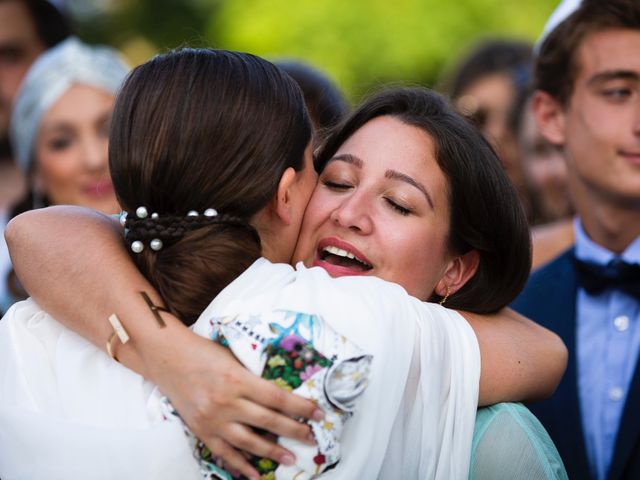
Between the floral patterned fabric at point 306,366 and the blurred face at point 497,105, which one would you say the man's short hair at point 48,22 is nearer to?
the blurred face at point 497,105

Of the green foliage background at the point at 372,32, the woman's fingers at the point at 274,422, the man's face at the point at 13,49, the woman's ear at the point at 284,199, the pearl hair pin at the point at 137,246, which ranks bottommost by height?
the green foliage background at the point at 372,32

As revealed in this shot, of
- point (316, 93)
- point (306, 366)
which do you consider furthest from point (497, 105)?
point (306, 366)

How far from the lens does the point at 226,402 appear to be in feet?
8.05

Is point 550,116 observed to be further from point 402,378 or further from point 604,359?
point 402,378

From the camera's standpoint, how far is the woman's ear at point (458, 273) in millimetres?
3443

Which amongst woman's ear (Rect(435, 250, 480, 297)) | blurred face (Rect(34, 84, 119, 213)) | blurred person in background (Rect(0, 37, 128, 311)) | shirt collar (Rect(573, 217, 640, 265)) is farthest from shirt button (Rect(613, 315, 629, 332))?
blurred face (Rect(34, 84, 119, 213))

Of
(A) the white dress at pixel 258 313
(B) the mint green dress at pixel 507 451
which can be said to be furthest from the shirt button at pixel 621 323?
(A) the white dress at pixel 258 313

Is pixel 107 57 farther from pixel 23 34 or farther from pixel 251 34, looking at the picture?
pixel 251 34

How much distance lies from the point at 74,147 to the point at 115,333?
10.5 feet

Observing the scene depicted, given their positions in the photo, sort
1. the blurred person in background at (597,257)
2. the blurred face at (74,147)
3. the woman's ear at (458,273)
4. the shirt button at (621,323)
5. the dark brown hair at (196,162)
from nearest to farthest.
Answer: the dark brown hair at (196,162) → the woman's ear at (458,273) → the blurred person in background at (597,257) → the shirt button at (621,323) → the blurred face at (74,147)

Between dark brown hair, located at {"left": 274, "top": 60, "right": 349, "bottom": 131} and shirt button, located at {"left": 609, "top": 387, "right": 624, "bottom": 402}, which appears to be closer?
shirt button, located at {"left": 609, "top": 387, "right": 624, "bottom": 402}

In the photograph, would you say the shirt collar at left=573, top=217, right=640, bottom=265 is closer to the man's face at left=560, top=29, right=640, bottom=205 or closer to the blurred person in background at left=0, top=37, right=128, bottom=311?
the man's face at left=560, top=29, right=640, bottom=205

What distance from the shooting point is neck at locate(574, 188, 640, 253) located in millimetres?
4535

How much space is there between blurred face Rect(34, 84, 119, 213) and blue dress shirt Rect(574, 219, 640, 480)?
2842 millimetres
